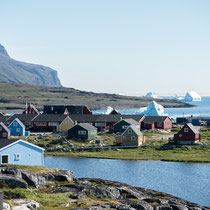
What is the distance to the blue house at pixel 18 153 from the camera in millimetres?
45531

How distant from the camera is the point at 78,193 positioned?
3356 cm

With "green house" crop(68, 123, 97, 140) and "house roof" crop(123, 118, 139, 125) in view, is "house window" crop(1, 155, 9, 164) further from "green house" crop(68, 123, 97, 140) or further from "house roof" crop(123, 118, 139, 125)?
"house roof" crop(123, 118, 139, 125)

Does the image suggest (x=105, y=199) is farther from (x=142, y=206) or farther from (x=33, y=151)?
(x=33, y=151)

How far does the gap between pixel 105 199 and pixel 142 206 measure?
3.13m

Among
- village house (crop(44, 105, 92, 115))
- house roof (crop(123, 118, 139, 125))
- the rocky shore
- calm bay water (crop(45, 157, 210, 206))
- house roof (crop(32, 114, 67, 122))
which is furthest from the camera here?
village house (crop(44, 105, 92, 115))

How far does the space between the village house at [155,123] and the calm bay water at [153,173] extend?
123 feet

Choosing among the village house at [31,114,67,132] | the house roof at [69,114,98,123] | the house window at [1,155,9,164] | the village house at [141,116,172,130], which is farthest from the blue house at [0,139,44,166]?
the village house at [141,116,172,130]

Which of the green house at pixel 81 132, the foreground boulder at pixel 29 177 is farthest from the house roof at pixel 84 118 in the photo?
the foreground boulder at pixel 29 177

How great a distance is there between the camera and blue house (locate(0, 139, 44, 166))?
45.5 m

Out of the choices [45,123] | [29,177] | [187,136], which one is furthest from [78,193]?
[45,123]

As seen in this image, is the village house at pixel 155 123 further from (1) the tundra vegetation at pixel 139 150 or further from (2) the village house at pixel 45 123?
(2) the village house at pixel 45 123

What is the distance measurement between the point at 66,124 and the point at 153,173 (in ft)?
144

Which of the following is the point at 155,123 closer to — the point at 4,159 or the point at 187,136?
the point at 187,136

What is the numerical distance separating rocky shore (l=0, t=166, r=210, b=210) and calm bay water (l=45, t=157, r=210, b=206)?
7.45 m
